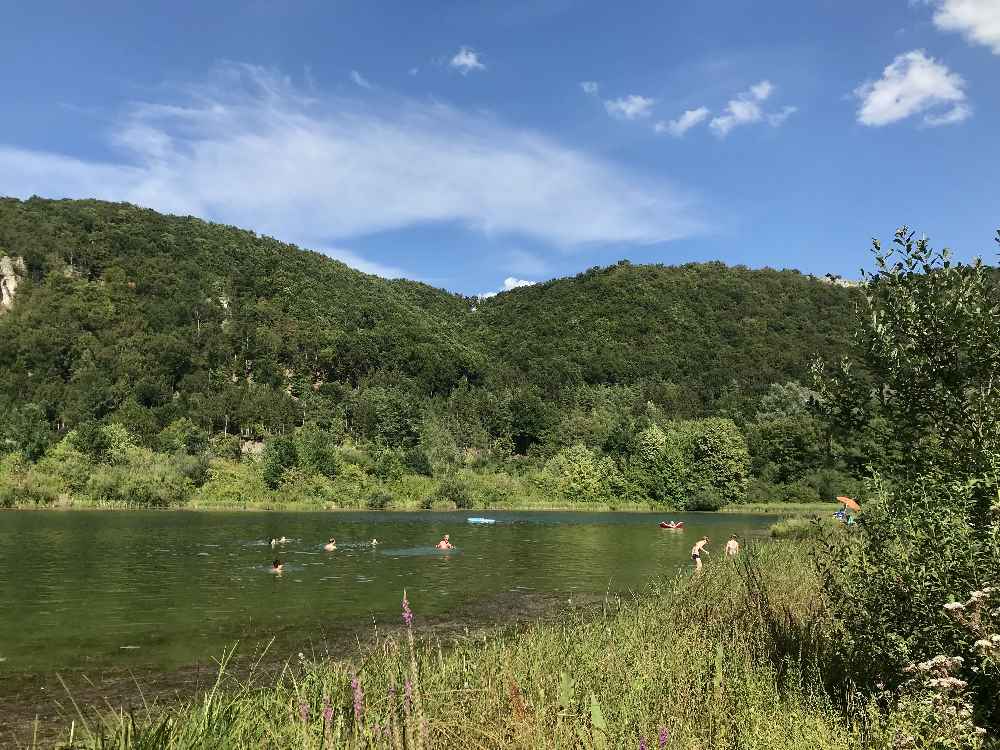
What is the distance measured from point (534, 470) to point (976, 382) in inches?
4315

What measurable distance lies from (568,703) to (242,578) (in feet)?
87.0

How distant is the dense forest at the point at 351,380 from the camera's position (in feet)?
327

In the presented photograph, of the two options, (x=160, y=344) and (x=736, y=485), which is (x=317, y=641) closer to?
(x=736, y=485)

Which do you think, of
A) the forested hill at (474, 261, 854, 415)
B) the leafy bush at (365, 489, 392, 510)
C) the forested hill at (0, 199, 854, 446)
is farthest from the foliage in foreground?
the forested hill at (474, 261, 854, 415)

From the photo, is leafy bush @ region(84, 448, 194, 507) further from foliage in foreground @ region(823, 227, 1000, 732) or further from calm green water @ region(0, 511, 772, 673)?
foliage in foreground @ region(823, 227, 1000, 732)

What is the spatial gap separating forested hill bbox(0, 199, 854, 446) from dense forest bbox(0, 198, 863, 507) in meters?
0.49

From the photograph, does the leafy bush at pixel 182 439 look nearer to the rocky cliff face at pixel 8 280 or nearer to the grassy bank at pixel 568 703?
the rocky cliff face at pixel 8 280

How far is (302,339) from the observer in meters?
148

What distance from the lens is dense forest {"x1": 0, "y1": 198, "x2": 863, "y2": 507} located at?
9962cm

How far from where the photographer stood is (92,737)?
5.89 metres

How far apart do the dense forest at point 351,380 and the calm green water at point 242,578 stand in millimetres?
34353

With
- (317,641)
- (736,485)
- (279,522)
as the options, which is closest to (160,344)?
(279,522)

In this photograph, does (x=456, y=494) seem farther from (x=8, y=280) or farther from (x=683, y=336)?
(x=683, y=336)

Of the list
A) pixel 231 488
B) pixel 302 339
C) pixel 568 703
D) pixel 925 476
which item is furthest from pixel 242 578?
pixel 302 339
